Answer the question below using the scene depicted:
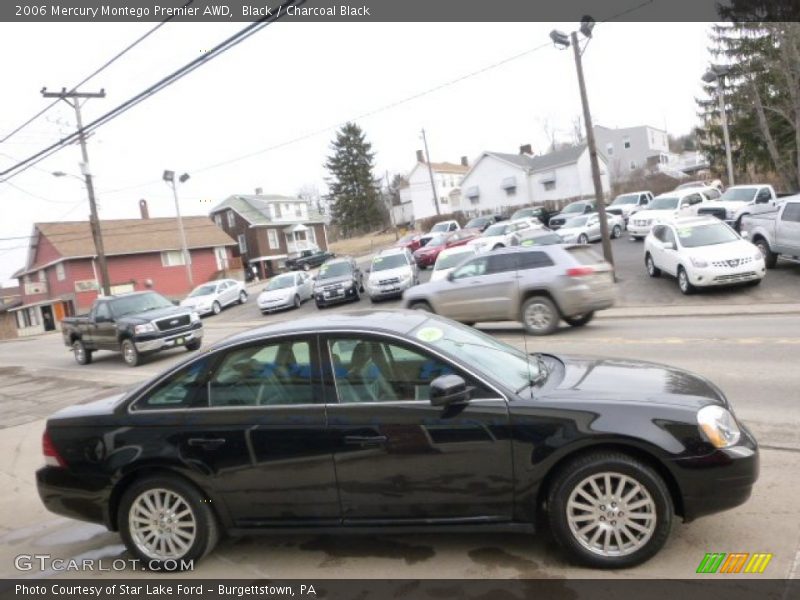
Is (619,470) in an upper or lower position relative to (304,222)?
lower

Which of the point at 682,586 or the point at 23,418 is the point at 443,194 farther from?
the point at 682,586

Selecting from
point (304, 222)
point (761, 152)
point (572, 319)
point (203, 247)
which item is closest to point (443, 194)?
point (304, 222)

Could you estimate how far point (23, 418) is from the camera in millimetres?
10523

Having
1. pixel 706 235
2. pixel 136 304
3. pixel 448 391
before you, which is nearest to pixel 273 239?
pixel 136 304

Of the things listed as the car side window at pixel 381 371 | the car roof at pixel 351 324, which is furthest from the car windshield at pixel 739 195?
the car side window at pixel 381 371

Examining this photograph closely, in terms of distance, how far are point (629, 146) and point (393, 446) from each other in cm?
9011

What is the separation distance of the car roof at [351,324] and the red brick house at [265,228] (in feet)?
184

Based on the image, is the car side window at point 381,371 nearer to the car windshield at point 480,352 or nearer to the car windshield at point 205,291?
the car windshield at point 480,352

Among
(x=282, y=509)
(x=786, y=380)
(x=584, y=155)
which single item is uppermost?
(x=584, y=155)

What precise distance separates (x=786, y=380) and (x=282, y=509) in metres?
6.30

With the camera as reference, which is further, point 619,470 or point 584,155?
point 584,155

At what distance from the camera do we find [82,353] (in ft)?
58.1

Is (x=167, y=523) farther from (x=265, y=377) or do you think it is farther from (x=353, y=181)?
(x=353, y=181)

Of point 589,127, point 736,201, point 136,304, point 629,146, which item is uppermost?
point 629,146
